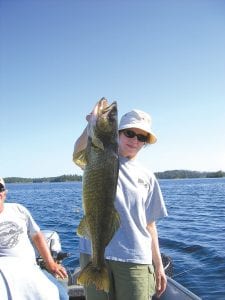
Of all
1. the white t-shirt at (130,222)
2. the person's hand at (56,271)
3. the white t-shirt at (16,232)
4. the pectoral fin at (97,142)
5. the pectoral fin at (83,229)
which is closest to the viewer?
the pectoral fin at (97,142)

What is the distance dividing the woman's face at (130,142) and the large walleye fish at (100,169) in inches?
28.2

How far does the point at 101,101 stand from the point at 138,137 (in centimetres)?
84

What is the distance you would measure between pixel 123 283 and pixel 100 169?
51.6 inches

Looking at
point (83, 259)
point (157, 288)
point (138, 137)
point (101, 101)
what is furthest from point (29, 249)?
point (101, 101)

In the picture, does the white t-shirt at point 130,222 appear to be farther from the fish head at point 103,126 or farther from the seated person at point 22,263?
the fish head at point 103,126

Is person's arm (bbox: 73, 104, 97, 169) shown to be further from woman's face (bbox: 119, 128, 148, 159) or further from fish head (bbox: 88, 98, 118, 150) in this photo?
woman's face (bbox: 119, 128, 148, 159)

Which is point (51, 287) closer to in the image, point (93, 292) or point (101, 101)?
point (93, 292)

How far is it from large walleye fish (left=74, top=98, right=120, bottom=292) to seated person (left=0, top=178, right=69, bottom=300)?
670 millimetres

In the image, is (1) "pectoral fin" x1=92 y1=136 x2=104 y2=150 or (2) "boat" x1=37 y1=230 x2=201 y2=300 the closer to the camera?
(1) "pectoral fin" x1=92 y1=136 x2=104 y2=150

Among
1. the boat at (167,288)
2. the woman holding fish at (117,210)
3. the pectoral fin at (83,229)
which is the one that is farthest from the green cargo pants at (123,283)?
the boat at (167,288)

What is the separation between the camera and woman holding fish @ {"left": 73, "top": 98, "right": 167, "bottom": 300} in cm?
279

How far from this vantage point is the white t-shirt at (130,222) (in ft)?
11.3

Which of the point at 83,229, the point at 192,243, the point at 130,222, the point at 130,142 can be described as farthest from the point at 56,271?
the point at 192,243

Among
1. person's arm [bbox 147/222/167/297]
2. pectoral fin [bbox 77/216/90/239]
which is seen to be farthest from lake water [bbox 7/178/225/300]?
pectoral fin [bbox 77/216/90/239]
